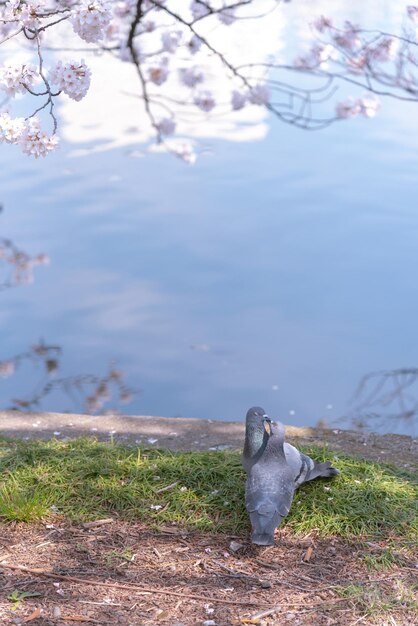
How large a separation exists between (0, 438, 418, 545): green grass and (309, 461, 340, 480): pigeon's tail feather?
56 millimetres

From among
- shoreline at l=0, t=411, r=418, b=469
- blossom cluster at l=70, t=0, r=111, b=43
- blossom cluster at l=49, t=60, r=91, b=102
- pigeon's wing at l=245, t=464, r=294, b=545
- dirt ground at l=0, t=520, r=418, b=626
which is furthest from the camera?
shoreline at l=0, t=411, r=418, b=469

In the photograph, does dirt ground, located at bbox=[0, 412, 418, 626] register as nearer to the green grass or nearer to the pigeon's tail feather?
the green grass

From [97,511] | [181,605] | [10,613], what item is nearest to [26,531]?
[97,511]

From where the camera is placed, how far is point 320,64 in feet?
30.1

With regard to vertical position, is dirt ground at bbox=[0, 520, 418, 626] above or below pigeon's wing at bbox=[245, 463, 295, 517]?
below

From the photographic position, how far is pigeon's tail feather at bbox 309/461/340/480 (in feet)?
11.6

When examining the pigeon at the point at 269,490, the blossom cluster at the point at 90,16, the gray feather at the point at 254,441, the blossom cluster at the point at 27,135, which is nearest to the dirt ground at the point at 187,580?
the pigeon at the point at 269,490

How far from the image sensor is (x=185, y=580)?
3.04m

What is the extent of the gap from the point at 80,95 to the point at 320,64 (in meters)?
6.03

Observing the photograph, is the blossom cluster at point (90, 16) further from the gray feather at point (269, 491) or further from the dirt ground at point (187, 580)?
the dirt ground at point (187, 580)

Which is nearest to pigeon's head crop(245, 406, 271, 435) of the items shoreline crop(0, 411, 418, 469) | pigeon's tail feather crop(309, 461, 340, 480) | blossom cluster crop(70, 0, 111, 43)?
pigeon's tail feather crop(309, 461, 340, 480)

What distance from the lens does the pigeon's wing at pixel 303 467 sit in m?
3.34

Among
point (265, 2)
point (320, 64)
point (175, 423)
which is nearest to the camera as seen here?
point (175, 423)

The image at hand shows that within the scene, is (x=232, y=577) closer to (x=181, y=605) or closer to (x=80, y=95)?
(x=181, y=605)
